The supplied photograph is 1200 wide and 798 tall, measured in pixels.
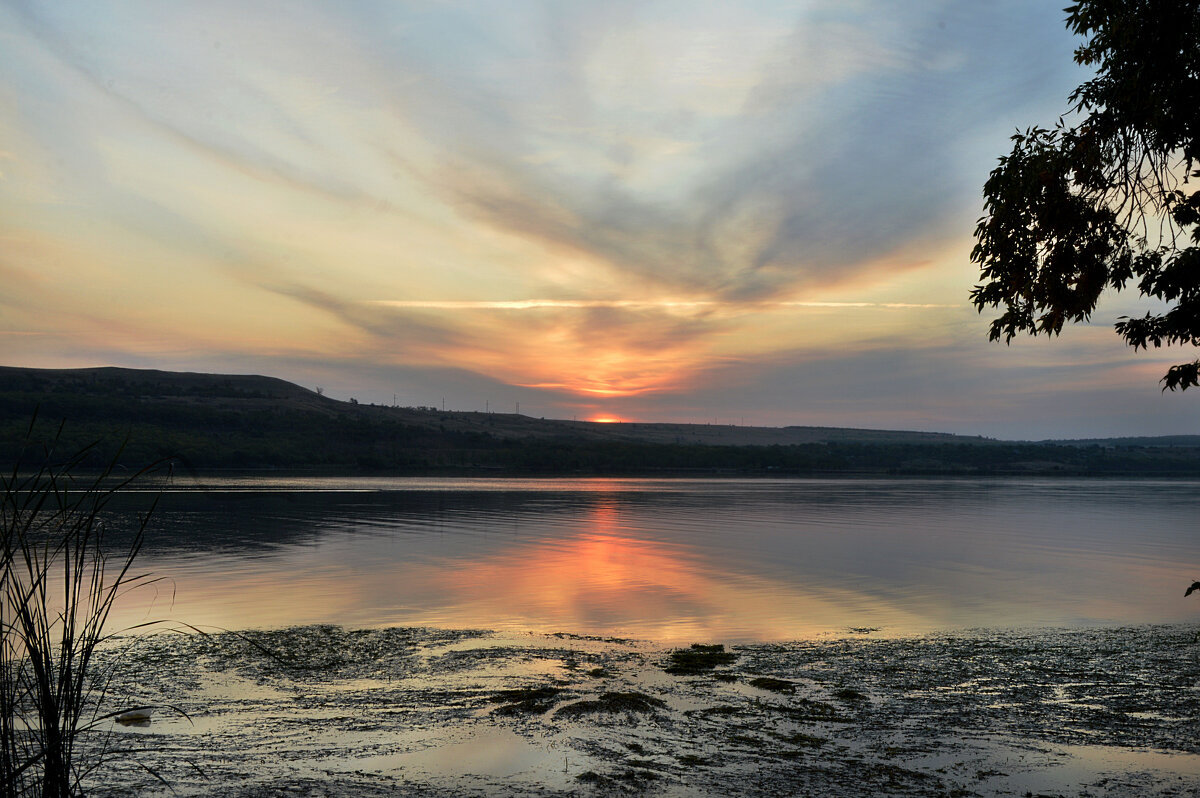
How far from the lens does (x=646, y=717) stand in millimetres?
11969

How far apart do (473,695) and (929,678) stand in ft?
26.1

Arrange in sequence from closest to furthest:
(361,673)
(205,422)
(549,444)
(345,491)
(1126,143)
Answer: (1126,143), (361,673), (345,491), (205,422), (549,444)

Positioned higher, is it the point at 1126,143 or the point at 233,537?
the point at 1126,143

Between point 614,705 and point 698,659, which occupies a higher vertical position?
point 614,705

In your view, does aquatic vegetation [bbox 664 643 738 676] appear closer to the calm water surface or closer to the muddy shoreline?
the muddy shoreline

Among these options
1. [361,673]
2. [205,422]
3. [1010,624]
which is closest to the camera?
[361,673]

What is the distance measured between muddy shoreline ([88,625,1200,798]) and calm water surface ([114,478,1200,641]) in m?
3.22

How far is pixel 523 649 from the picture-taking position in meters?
17.0

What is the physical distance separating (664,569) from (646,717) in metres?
19.2

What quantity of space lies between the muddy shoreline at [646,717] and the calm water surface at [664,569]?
10.6ft

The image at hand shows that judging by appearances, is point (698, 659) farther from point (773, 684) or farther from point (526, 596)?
point (526, 596)

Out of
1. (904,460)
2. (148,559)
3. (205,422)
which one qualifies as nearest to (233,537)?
(148,559)

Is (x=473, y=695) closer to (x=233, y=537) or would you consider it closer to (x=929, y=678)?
(x=929, y=678)

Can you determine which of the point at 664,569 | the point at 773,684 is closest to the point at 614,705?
the point at 773,684
